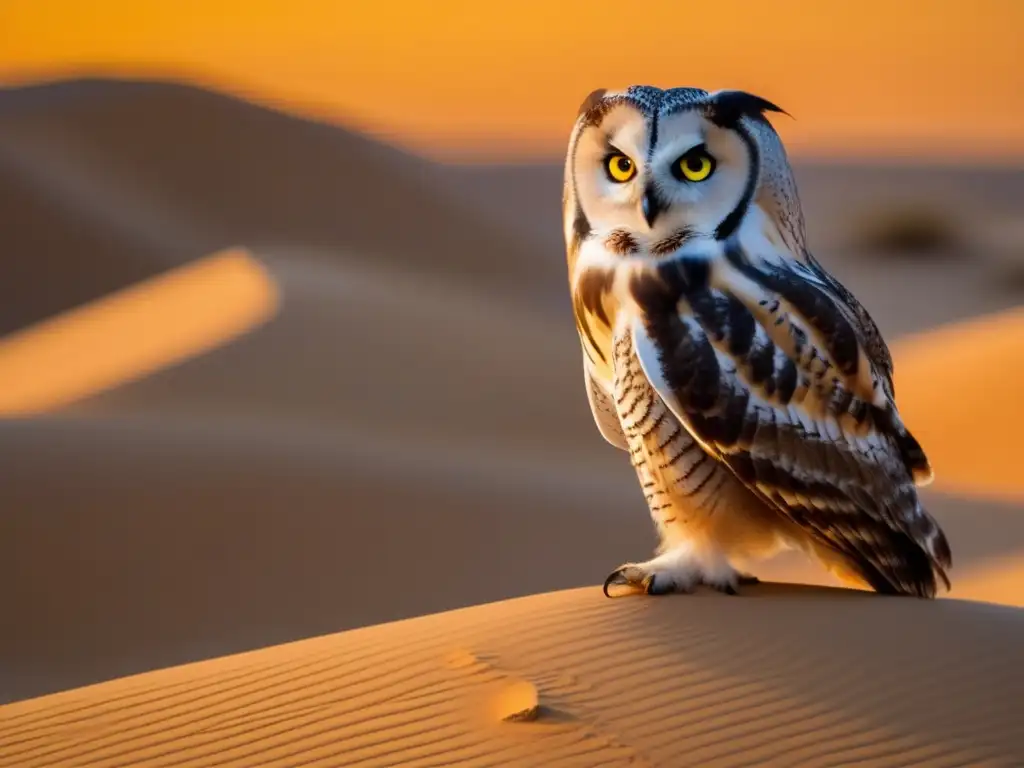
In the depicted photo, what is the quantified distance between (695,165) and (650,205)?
185mm

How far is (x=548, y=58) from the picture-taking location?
114ft

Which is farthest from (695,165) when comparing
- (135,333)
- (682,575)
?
(135,333)

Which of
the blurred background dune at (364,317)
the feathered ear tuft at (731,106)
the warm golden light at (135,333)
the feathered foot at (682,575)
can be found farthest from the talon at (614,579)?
the warm golden light at (135,333)

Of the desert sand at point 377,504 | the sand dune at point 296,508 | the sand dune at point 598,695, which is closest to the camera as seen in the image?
the sand dune at point 598,695

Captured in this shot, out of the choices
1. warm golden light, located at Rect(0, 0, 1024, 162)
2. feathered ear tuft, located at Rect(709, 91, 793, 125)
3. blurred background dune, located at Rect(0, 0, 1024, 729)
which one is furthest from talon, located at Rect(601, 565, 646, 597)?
warm golden light, located at Rect(0, 0, 1024, 162)

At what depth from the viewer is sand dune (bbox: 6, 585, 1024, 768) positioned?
9.73 ft

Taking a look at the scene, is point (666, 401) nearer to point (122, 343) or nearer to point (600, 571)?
point (600, 571)

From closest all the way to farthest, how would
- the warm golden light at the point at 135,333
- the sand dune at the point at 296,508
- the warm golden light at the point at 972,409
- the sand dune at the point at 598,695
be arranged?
the sand dune at the point at 598,695, the sand dune at the point at 296,508, the warm golden light at the point at 135,333, the warm golden light at the point at 972,409

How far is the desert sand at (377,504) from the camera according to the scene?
316 cm

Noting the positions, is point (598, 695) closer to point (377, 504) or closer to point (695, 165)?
point (695, 165)

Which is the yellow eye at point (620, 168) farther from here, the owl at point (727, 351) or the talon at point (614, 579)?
the talon at point (614, 579)

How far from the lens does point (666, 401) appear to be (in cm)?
352


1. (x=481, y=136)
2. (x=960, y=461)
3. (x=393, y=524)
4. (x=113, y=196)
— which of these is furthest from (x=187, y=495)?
(x=481, y=136)

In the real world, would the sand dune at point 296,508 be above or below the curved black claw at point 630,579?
above
